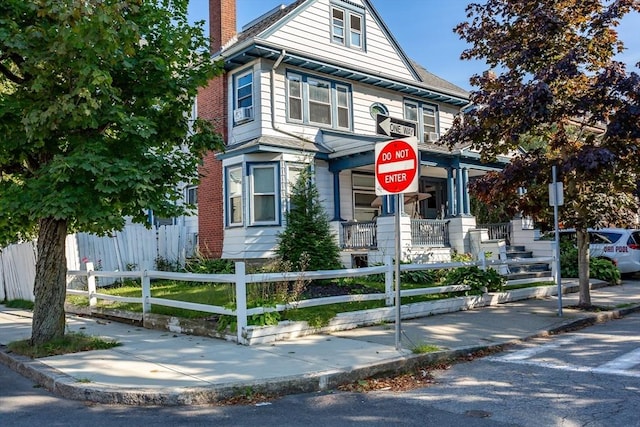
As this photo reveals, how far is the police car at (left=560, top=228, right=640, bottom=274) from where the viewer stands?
17.5 metres

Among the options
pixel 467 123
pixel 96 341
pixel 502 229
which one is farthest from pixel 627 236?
pixel 96 341

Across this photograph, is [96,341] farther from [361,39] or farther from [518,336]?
[361,39]

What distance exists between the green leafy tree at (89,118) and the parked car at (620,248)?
1366cm

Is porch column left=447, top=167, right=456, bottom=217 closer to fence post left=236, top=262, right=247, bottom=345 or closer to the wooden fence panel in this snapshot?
fence post left=236, top=262, right=247, bottom=345

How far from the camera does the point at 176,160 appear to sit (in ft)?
27.3

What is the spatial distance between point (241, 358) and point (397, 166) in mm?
3345

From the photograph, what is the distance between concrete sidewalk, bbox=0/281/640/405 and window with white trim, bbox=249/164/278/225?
6.29 meters

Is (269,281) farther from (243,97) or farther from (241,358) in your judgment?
(243,97)

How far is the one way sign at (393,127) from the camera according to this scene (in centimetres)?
668

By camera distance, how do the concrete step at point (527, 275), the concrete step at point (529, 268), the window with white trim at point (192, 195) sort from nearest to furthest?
the concrete step at point (527, 275), the concrete step at point (529, 268), the window with white trim at point (192, 195)

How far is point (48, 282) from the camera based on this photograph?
26.3ft

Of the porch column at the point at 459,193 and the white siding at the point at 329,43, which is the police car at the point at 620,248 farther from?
the white siding at the point at 329,43

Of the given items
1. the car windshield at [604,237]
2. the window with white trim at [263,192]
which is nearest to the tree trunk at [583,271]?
the car windshield at [604,237]

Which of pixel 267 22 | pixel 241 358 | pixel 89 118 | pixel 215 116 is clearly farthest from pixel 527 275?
pixel 89 118
